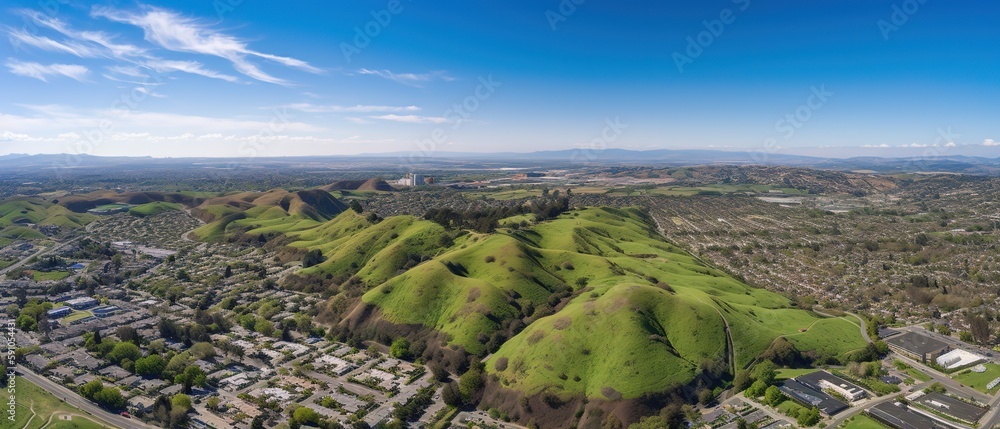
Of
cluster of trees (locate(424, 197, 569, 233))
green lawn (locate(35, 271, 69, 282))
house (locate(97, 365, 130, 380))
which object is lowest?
house (locate(97, 365, 130, 380))

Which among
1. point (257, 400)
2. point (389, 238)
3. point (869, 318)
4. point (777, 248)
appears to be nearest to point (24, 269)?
point (389, 238)

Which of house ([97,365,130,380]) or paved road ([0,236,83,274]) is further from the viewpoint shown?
paved road ([0,236,83,274])

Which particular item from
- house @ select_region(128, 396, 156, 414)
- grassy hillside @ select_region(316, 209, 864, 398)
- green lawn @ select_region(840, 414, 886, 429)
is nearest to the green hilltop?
grassy hillside @ select_region(316, 209, 864, 398)

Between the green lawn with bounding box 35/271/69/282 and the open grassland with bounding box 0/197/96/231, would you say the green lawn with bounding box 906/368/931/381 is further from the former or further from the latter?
the open grassland with bounding box 0/197/96/231

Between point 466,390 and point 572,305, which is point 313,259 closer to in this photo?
point 572,305

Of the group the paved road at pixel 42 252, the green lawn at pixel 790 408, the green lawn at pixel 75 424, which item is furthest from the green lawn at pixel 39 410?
the paved road at pixel 42 252

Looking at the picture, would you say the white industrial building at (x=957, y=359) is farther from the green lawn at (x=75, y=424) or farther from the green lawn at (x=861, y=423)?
the green lawn at (x=75, y=424)

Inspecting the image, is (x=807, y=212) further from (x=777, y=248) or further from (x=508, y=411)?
(x=508, y=411)
